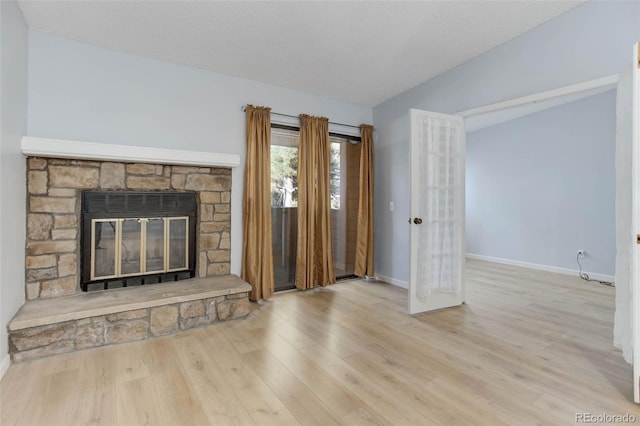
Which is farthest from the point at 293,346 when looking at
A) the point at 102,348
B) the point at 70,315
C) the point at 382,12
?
the point at 382,12

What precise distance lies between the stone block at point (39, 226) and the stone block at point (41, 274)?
263 mm

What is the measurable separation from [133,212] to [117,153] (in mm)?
574

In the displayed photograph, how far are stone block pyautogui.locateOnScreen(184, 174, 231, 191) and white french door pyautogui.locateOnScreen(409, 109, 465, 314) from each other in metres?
1.98

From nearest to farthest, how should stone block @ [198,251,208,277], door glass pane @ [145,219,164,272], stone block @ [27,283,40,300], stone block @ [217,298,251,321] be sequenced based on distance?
stone block @ [27,283,40,300] < stone block @ [217,298,251,321] < door glass pane @ [145,219,164,272] < stone block @ [198,251,208,277]

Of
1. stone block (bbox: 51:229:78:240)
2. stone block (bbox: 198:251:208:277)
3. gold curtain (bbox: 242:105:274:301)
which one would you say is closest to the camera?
stone block (bbox: 51:229:78:240)

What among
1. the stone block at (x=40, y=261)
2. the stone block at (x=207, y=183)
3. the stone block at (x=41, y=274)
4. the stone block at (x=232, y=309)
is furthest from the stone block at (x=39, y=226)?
the stone block at (x=232, y=309)

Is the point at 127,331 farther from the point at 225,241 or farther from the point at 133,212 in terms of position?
the point at 225,241

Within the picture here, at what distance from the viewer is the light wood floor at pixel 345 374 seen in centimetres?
156

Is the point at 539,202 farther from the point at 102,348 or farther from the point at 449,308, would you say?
the point at 102,348

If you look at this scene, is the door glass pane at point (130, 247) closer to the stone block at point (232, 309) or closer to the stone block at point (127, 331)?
the stone block at point (127, 331)

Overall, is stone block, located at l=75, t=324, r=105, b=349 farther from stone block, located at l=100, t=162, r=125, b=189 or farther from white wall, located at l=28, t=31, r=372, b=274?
white wall, located at l=28, t=31, r=372, b=274

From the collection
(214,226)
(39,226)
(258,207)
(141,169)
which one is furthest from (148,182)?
(258,207)

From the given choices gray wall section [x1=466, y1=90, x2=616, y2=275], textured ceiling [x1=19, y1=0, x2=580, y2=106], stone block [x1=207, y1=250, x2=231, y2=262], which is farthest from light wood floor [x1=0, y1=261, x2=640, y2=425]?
textured ceiling [x1=19, y1=0, x2=580, y2=106]

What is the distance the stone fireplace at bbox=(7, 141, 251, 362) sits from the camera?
2.23 metres
